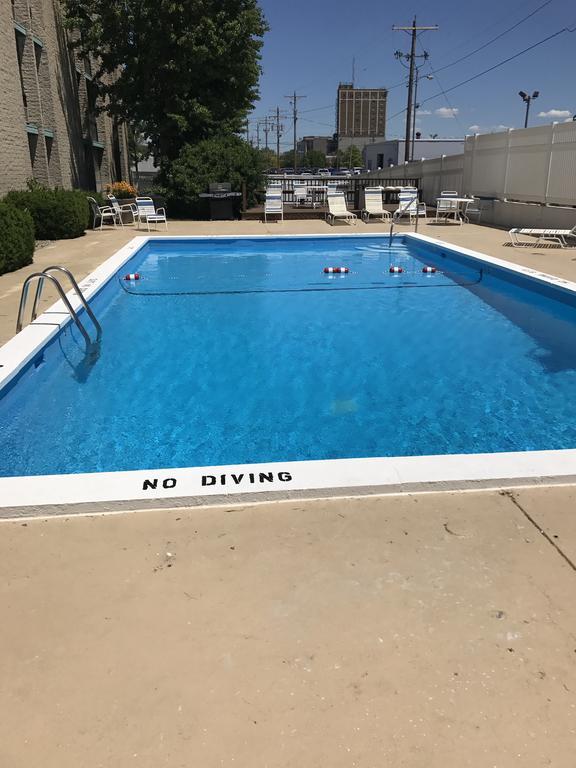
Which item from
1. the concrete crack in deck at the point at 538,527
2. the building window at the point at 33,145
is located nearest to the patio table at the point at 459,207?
the building window at the point at 33,145

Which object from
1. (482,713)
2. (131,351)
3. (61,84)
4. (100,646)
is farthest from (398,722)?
→ (61,84)

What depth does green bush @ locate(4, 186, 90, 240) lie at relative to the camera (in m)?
13.0

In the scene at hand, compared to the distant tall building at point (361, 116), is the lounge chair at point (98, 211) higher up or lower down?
lower down

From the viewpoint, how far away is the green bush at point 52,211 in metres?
13.0

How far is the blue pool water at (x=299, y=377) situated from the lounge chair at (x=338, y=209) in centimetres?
776

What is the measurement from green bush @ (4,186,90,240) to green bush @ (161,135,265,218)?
4.81m

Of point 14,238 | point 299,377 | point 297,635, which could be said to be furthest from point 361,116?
point 297,635

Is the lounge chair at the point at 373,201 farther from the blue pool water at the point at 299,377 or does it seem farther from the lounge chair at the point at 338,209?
the blue pool water at the point at 299,377

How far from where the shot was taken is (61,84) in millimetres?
19094

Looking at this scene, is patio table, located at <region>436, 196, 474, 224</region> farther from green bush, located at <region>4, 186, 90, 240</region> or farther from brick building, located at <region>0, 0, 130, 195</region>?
brick building, located at <region>0, 0, 130, 195</region>

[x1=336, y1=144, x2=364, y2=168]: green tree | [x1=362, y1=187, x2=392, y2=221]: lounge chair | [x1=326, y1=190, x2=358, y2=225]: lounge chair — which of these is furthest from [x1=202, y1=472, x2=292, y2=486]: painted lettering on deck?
[x1=336, y1=144, x2=364, y2=168]: green tree

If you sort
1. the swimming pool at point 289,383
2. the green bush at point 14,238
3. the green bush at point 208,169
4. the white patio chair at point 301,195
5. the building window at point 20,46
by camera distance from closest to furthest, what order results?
the swimming pool at point 289,383 → the green bush at point 14,238 → the building window at point 20,46 → the green bush at point 208,169 → the white patio chair at point 301,195

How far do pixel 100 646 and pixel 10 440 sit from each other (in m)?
2.70

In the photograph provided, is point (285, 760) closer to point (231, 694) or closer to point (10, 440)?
point (231, 694)
